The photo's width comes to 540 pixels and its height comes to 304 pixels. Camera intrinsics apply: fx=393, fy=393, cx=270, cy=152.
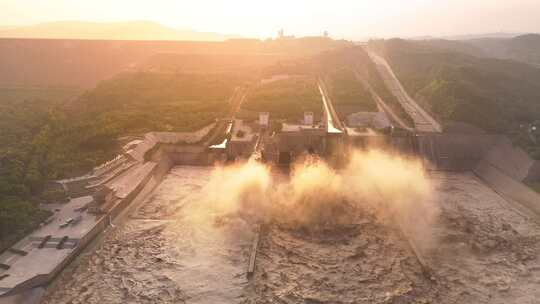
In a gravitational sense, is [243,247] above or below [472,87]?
below

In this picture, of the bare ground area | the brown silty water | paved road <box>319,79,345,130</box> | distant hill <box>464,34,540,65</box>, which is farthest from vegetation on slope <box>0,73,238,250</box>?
distant hill <box>464,34,540,65</box>

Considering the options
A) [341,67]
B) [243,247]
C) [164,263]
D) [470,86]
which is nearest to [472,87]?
[470,86]

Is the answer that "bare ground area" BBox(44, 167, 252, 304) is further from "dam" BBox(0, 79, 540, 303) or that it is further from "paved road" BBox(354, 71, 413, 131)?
"paved road" BBox(354, 71, 413, 131)

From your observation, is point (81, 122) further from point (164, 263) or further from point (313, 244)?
point (313, 244)

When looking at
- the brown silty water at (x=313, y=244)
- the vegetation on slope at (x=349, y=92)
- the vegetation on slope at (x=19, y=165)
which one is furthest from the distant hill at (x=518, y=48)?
the vegetation on slope at (x=19, y=165)

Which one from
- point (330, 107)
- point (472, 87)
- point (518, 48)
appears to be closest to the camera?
point (330, 107)

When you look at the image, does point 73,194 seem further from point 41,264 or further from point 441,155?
point 441,155
